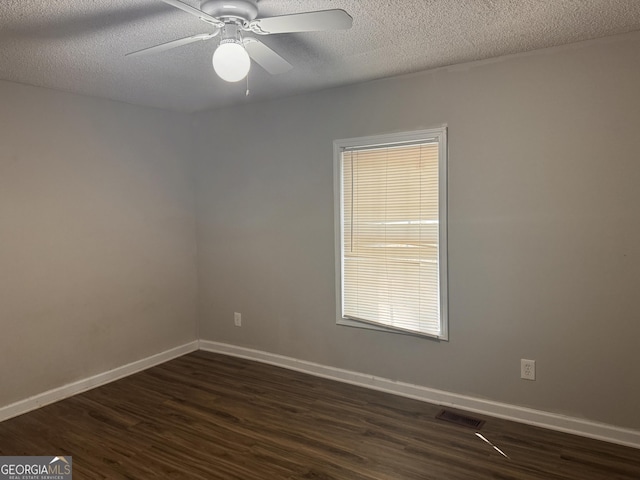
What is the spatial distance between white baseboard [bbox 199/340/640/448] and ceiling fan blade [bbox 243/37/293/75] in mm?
2351

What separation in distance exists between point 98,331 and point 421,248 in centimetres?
265

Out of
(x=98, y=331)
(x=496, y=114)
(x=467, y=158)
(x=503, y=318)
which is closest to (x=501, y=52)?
(x=496, y=114)

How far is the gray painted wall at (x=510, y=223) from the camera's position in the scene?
2.69 m

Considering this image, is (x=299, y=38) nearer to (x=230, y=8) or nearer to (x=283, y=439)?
(x=230, y=8)

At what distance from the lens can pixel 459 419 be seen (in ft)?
9.99

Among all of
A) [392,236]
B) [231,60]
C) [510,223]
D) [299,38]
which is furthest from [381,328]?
[231,60]

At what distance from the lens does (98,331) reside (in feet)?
12.4

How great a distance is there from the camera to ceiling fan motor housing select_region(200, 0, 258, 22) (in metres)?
2.01

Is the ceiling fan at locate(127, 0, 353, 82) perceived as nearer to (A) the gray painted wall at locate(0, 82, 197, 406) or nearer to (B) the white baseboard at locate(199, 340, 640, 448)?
(A) the gray painted wall at locate(0, 82, 197, 406)

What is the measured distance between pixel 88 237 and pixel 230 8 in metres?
2.42

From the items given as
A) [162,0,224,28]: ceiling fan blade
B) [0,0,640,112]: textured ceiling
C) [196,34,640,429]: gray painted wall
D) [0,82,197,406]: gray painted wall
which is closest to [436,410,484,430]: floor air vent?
[196,34,640,429]: gray painted wall

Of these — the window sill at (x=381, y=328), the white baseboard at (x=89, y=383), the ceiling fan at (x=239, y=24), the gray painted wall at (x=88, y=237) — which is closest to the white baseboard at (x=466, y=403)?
the window sill at (x=381, y=328)

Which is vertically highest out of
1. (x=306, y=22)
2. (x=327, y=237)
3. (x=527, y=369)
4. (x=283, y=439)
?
(x=306, y=22)

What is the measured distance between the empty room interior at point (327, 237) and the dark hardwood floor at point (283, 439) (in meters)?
0.02
